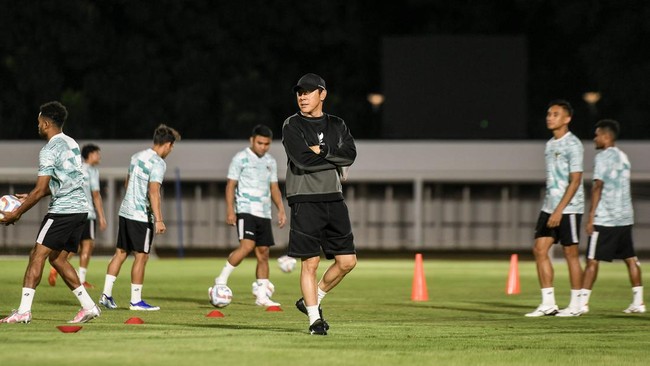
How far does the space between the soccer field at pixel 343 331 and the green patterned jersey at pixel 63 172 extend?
3.76ft

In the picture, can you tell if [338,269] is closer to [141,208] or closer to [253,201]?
[141,208]

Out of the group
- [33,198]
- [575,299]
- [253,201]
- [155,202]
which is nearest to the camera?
[33,198]

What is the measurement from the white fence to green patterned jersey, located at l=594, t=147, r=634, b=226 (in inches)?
807

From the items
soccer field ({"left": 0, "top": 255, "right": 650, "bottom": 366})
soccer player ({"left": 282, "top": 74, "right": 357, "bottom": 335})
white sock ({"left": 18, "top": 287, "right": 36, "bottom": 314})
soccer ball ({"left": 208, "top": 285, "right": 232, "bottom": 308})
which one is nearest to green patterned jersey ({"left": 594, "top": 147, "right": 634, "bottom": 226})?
soccer field ({"left": 0, "top": 255, "right": 650, "bottom": 366})

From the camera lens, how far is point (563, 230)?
14258 millimetres

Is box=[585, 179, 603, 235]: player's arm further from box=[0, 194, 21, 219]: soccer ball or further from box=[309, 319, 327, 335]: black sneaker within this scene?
box=[0, 194, 21, 219]: soccer ball

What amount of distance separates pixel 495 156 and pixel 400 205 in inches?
128

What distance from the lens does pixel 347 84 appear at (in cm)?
4941

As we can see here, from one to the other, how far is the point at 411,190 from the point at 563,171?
79.5 feet

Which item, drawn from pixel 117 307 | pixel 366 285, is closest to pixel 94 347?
pixel 117 307

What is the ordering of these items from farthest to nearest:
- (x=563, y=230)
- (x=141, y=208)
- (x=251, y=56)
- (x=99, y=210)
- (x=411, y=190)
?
(x=251, y=56) → (x=411, y=190) → (x=99, y=210) → (x=141, y=208) → (x=563, y=230)

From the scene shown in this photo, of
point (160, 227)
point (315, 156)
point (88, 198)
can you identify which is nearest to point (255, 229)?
point (160, 227)

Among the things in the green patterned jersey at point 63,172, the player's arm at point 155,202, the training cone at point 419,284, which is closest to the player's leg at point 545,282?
the training cone at point 419,284

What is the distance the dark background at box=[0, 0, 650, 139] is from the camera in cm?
4591
